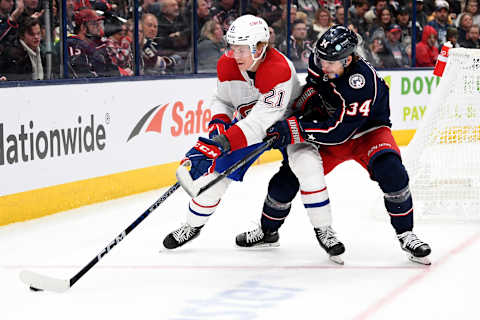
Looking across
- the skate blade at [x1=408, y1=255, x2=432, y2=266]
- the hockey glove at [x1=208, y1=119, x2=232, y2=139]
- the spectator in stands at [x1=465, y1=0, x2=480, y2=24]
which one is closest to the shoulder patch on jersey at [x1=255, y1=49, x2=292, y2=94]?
the hockey glove at [x1=208, y1=119, x2=232, y2=139]

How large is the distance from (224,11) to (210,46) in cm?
38

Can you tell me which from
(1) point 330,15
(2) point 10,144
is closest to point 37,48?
(2) point 10,144

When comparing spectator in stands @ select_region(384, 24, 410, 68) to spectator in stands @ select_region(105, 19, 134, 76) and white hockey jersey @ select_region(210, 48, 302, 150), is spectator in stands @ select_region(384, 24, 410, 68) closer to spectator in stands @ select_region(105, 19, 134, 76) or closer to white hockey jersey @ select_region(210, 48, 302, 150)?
spectator in stands @ select_region(105, 19, 134, 76)

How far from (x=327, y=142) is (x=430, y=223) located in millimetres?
1364

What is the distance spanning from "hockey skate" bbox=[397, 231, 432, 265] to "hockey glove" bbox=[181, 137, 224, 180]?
91cm

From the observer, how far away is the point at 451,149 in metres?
4.87

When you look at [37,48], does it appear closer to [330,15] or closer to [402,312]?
[402,312]

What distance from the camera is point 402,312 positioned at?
3002 millimetres

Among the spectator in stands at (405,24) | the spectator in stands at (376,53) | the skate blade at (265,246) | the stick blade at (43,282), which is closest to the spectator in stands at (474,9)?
the spectator in stands at (405,24)

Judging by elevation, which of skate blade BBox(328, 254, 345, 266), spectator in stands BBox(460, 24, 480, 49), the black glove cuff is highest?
the black glove cuff

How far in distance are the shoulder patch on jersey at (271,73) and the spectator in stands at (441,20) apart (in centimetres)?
642

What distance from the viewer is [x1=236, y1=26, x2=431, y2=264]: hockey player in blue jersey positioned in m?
3.54

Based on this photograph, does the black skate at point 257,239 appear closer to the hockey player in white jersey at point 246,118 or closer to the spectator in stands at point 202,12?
the hockey player in white jersey at point 246,118

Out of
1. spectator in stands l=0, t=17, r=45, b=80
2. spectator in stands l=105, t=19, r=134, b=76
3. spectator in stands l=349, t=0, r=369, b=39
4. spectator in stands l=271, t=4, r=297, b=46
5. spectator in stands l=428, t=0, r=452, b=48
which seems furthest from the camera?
spectator in stands l=428, t=0, r=452, b=48
